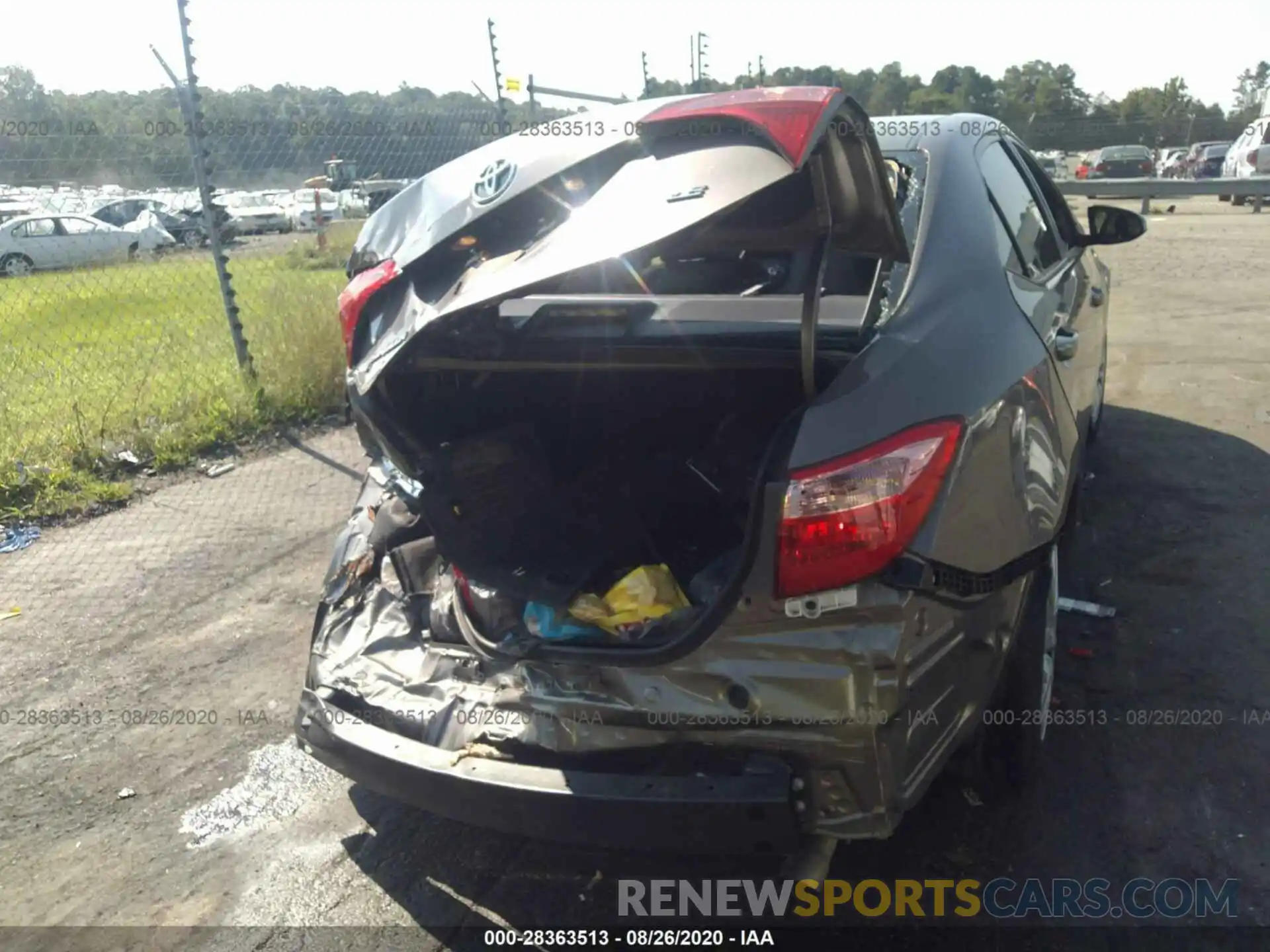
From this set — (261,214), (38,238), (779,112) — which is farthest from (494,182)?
(261,214)

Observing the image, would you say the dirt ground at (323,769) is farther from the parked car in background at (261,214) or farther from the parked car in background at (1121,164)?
the parked car in background at (1121,164)

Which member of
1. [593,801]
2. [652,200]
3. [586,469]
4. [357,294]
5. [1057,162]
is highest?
[652,200]

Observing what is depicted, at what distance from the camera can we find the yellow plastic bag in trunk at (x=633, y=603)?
2412 mm

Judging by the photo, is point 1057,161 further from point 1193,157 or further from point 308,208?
point 308,208

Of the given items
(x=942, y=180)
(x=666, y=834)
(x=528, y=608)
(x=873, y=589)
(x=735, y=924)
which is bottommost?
(x=735, y=924)

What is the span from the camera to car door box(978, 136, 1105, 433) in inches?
114

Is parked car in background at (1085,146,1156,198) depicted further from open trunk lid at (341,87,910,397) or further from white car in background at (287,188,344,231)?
open trunk lid at (341,87,910,397)

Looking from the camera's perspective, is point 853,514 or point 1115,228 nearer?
point 853,514

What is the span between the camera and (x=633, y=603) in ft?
8.05

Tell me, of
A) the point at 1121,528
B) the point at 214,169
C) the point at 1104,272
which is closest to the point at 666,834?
the point at 1121,528

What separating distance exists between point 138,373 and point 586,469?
5.92m

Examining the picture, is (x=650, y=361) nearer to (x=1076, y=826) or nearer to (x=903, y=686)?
(x=903, y=686)

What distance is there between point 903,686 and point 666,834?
0.56 metres

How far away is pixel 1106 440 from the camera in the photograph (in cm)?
570
